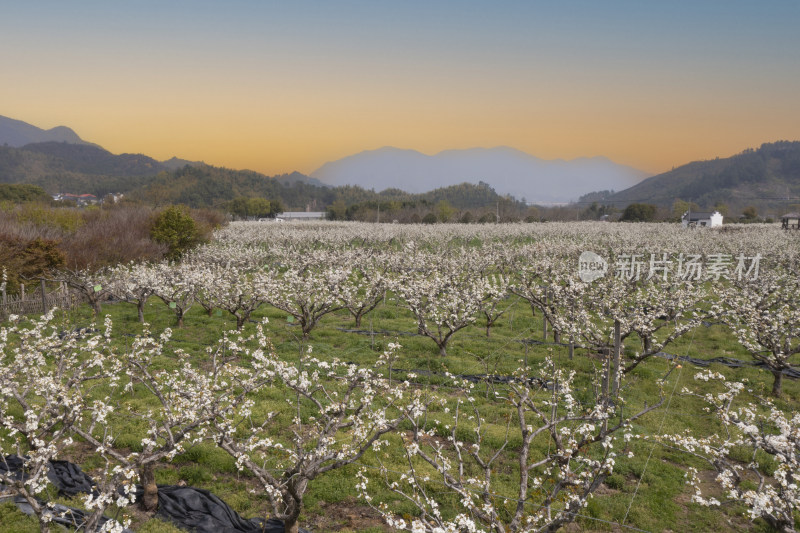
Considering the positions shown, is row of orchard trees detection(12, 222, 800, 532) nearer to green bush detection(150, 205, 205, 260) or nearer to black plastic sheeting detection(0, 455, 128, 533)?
black plastic sheeting detection(0, 455, 128, 533)

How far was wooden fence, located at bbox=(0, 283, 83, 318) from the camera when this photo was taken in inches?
778

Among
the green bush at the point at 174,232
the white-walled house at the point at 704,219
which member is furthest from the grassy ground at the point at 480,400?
the white-walled house at the point at 704,219

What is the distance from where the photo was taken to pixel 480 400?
1300 centimetres

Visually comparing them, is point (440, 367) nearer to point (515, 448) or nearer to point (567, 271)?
point (515, 448)

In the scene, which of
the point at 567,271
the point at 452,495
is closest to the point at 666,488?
the point at 452,495

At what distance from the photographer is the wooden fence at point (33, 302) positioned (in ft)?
64.8

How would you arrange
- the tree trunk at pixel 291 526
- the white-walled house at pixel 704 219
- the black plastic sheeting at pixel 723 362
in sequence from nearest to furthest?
the tree trunk at pixel 291 526 → the black plastic sheeting at pixel 723 362 → the white-walled house at pixel 704 219

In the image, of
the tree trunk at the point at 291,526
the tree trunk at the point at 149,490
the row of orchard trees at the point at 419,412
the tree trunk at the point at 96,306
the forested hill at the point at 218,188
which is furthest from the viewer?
the forested hill at the point at 218,188

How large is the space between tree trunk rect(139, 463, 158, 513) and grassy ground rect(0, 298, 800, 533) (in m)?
0.21

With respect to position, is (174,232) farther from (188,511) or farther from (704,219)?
(704,219)

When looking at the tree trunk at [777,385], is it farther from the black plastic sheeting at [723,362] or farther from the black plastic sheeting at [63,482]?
the black plastic sheeting at [63,482]

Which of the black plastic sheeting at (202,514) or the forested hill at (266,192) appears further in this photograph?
the forested hill at (266,192)

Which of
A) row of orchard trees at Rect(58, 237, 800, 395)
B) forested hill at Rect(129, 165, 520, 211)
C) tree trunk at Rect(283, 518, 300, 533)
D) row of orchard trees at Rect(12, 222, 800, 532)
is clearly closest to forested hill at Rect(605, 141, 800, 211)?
forested hill at Rect(129, 165, 520, 211)

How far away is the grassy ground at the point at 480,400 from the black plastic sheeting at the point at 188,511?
0.25 m
